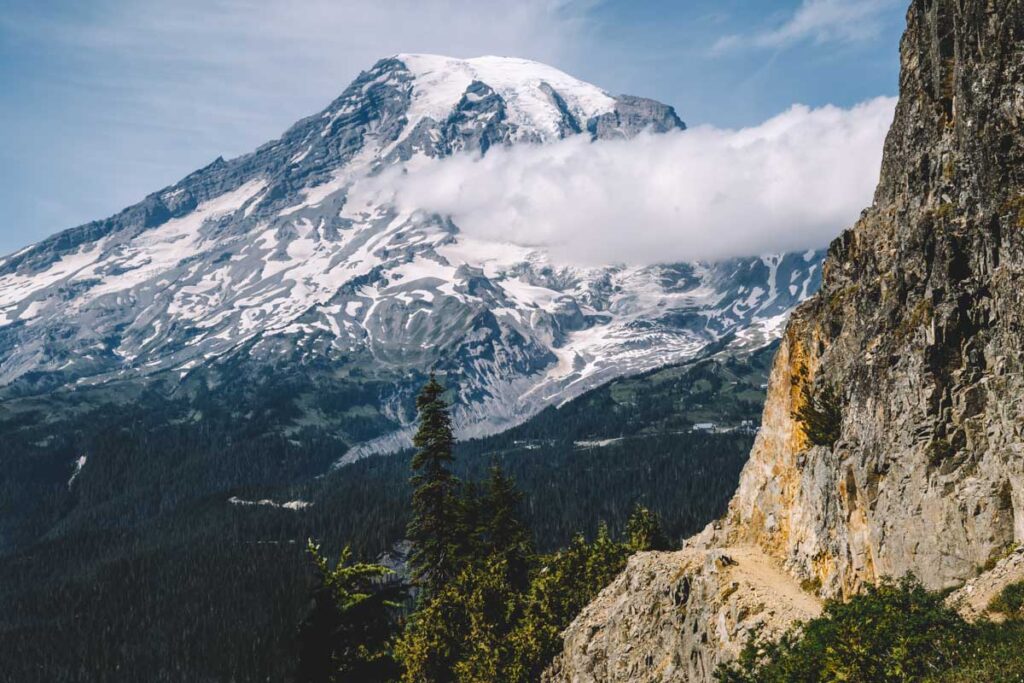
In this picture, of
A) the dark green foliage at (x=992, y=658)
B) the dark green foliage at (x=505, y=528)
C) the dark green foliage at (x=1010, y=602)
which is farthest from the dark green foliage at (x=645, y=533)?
the dark green foliage at (x=992, y=658)

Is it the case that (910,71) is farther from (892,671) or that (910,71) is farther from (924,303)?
(892,671)

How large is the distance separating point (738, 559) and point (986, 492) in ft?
48.0

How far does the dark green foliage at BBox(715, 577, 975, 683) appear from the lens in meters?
22.0

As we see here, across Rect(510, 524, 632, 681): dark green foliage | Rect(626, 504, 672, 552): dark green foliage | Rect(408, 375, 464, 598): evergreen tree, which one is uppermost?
Rect(408, 375, 464, 598): evergreen tree

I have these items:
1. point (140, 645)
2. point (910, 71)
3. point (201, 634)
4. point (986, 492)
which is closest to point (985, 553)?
point (986, 492)

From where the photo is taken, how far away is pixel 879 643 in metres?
23.1

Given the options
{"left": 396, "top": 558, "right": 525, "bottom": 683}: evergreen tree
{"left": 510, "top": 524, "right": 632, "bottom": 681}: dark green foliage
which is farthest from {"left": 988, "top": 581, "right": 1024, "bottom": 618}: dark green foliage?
{"left": 396, "top": 558, "right": 525, "bottom": 683}: evergreen tree

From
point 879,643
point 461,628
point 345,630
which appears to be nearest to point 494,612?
point 461,628

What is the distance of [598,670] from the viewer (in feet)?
135

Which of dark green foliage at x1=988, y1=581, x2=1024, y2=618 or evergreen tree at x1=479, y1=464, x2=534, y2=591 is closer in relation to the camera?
dark green foliage at x1=988, y1=581, x2=1024, y2=618

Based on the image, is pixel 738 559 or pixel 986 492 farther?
pixel 738 559

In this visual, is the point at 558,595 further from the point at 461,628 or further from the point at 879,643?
the point at 879,643

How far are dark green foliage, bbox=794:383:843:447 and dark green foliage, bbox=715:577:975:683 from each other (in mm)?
13081

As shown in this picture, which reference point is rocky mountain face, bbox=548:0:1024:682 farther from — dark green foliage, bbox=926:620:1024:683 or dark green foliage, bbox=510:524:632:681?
dark green foliage, bbox=926:620:1024:683
